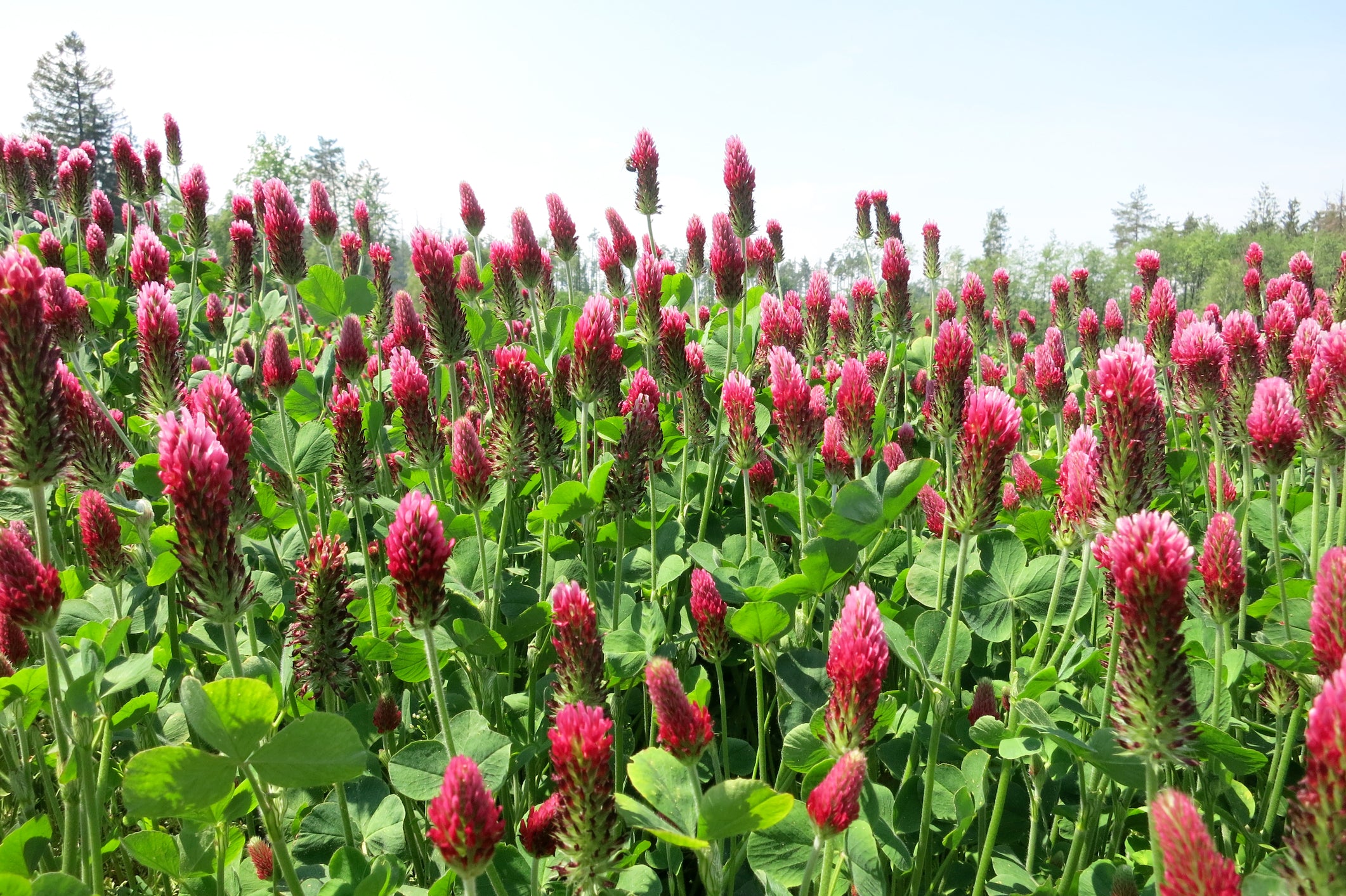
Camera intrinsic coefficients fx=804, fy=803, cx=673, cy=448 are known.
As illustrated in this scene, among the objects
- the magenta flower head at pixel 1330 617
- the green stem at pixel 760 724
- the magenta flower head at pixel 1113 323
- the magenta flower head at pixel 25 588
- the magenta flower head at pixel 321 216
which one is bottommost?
the green stem at pixel 760 724

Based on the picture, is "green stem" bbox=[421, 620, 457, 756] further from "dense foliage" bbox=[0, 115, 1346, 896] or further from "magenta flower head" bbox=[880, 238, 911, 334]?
"magenta flower head" bbox=[880, 238, 911, 334]

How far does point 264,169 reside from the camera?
46031 millimetres

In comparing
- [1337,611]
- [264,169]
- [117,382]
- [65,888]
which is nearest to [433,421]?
[65,888]

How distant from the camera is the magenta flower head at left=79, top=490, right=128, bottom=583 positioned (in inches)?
78.4

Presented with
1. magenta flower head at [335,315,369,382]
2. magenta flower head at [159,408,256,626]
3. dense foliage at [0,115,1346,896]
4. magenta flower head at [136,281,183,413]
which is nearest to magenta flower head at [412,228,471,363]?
dense foliage at [0,115,1346,896]

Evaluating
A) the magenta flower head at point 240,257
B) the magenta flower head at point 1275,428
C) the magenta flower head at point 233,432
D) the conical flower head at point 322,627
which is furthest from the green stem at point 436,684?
the magenta flower head at point 240,257

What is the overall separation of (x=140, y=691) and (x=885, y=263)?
3.52 meters

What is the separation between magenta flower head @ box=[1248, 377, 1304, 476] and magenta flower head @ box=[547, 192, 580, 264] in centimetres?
282

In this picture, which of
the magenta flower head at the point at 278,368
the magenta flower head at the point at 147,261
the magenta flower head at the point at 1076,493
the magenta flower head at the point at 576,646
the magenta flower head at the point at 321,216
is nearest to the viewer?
the magenta flower head at the point at 576,646

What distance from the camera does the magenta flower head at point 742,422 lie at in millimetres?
2293

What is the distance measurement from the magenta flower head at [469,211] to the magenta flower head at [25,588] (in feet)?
10.5

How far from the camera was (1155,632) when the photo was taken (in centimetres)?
126

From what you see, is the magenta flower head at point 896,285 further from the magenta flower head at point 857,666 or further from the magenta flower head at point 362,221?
the magenta flower head at point 362,221

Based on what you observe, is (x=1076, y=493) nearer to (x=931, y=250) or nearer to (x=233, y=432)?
(x=233, y=432)
